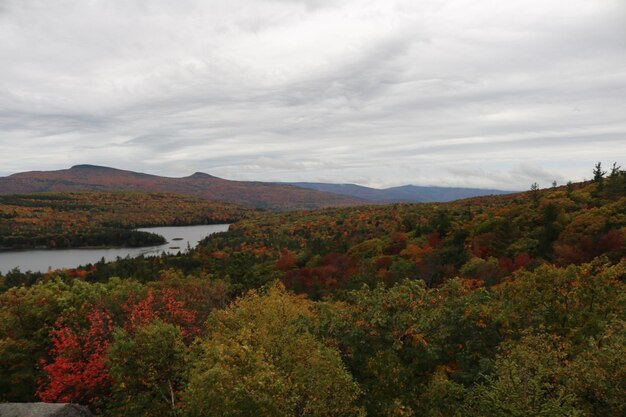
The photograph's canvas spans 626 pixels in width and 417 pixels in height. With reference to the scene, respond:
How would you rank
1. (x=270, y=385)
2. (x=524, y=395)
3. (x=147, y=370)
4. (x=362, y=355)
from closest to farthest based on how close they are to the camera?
(x=524, y=395)
(x=270, y=385)
(x=362, y=355)
(x=147, y=370)

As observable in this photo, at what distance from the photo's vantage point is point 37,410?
901 inches

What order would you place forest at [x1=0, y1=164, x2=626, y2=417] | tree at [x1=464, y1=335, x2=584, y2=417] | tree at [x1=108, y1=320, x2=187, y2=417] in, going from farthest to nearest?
tree at [x1=108, y1=320, x2=187, y2=417], forest at [x1=0, y1=164, x2=626, y2=417], tree at [x1=464, y1=335, x2=584, y2=417]

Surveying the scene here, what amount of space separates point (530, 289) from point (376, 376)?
14429 millimetres

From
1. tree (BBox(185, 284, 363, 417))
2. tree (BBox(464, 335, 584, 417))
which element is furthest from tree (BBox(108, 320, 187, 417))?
tree (BBox(464, 335, 584, 417))

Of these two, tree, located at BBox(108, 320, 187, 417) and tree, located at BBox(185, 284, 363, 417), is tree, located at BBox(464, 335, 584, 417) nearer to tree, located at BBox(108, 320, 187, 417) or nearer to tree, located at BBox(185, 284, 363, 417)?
tree, located at BBox(185, 284, 363, 417)

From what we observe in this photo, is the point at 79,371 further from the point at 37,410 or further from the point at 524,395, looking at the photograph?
the point at 524,395

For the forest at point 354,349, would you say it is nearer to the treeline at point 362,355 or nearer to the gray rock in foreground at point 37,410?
the treeline at point 362,355

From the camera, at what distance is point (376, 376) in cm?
2150

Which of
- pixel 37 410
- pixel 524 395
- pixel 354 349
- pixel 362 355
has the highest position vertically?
pixel 524 395

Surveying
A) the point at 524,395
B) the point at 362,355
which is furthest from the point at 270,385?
the point at 524,395

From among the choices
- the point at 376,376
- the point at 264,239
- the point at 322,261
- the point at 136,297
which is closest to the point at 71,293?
the point at 136,297

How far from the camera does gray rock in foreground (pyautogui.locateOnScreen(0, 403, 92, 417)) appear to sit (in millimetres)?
22297

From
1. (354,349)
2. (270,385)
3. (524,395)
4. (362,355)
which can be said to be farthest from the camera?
(354,349)

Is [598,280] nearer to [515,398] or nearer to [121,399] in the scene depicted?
[515,398]
